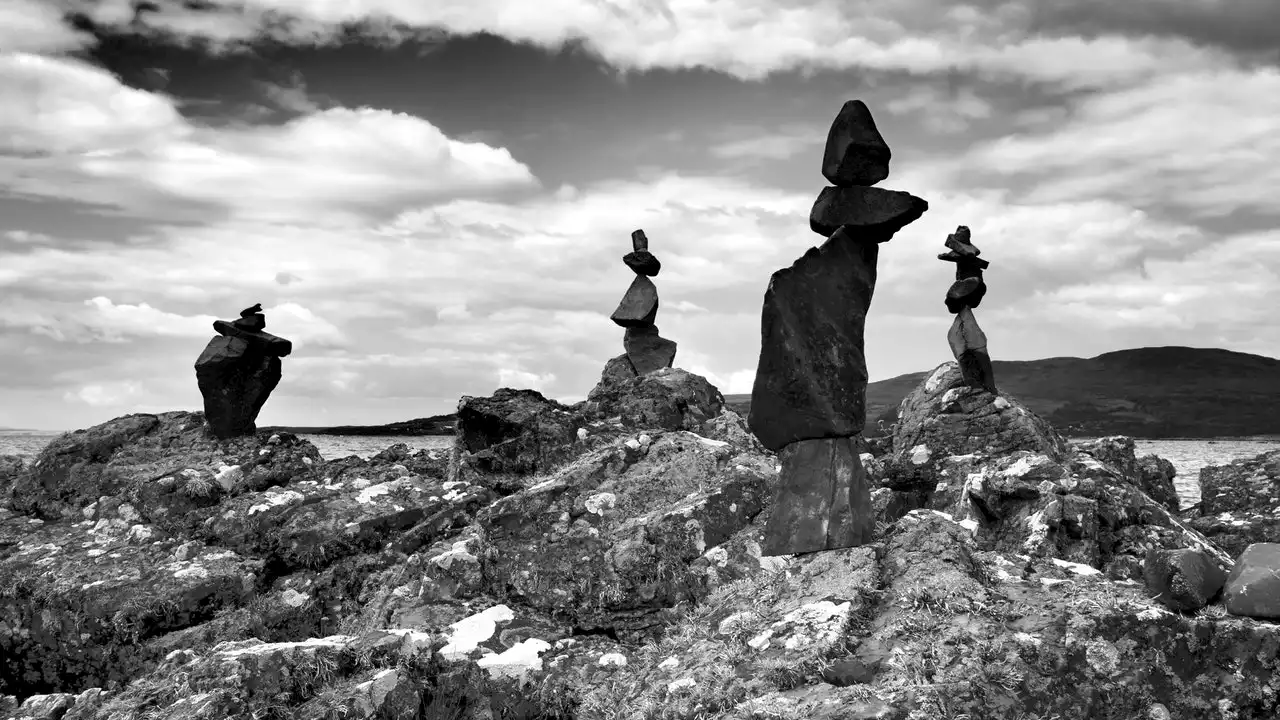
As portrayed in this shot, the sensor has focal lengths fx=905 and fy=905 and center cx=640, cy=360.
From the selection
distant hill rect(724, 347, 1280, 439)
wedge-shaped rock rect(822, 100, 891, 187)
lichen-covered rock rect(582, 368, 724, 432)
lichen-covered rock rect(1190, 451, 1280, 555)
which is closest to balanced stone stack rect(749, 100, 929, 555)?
wedge-shaped rock rect(822, 100, 891, 187)

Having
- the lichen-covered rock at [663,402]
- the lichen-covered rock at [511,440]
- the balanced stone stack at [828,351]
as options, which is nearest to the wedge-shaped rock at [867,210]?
the balanced stone stack at [828,351]

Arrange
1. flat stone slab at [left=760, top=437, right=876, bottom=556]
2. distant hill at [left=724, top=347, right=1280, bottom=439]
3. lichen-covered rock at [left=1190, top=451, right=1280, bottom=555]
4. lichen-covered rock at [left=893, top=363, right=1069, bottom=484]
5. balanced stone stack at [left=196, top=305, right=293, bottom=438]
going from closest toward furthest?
1. flat stone slab at [left=760, top=437, right=876, bottom=556]
2. lichen-covered rock at [left=1190, top=451, right=1280, bottom=555]
3. lichen-covered rock at [left=893, top=363, right=1069, bottom=484]
4. balanced stone stack at [left=196, top=305, right=293, bottom=438]
5. distant hill at [left=724, top=347, right=1280, bottom=439]

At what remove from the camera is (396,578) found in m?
11.8

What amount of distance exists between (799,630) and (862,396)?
3.03 metres

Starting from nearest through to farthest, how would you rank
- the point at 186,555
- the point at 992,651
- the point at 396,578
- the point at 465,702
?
the point at 992,651 < the point at 465,702 < the point at 396,578 < the point at 186,555

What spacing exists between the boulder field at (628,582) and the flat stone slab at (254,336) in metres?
2.40

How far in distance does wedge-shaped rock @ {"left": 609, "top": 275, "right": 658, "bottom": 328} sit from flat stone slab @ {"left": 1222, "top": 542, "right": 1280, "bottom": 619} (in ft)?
54.0

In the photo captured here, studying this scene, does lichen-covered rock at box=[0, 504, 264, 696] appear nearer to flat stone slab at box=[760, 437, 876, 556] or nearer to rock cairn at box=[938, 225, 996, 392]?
flat stone slab at box=[760, 437, 876, 556]

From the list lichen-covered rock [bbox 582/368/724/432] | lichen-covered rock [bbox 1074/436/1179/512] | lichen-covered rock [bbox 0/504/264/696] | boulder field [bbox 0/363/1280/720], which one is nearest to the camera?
boulder field [bbox 0/363/1280/720]

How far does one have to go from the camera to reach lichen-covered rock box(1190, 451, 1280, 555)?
14.7 meters

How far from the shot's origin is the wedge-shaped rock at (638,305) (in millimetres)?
23156

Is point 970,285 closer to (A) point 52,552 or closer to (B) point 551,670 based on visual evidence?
(B) point 551,670

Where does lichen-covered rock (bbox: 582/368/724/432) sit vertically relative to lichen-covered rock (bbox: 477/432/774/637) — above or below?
above

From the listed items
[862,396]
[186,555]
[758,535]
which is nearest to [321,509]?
[186,555]
